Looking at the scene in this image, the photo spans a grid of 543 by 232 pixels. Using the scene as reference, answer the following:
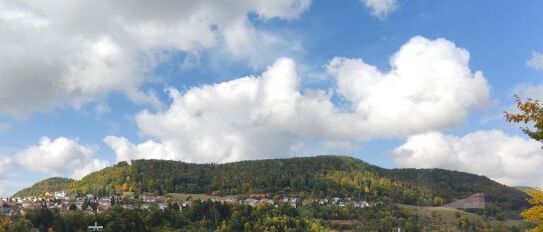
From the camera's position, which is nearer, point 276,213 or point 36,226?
point 36,226

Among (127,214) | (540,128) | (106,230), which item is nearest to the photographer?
(540,128)

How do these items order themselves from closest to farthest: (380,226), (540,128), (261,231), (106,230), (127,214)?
(540,128) → (106,230) → (127,214) → (261,231) → (380,226)

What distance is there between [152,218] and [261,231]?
2905cm

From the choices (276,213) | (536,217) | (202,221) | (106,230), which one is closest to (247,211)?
(276,213)

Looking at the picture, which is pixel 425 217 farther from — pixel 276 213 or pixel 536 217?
pixel 536 217

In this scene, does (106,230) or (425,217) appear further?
(425,217)

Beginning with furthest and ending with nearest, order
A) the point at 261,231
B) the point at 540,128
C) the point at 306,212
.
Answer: the point at 306,212, the point at 261,231, the point at 540,128

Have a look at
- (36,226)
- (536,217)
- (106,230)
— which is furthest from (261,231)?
(536,217)

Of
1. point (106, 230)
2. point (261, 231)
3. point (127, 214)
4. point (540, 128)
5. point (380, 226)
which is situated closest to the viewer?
point (540, 128)

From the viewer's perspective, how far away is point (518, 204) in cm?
17400

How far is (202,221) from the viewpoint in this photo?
161 m

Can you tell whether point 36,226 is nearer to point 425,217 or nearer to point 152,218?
point 152,218

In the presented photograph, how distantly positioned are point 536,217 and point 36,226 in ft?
408

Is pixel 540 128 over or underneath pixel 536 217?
over
